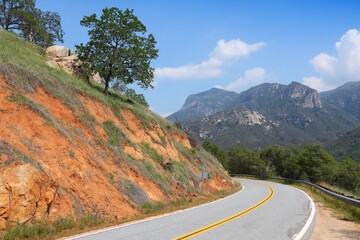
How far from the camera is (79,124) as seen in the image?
21.4m

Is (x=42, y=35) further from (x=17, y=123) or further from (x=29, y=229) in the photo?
(x=29, y=229)

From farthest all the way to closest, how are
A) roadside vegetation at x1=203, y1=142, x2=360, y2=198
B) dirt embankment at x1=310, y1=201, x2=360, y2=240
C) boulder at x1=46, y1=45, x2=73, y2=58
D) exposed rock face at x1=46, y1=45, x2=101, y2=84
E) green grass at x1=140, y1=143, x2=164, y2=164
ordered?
1. roadside vegetation at x1=203, y1=142, x2=360, y2=198
2. boulder at x1=46, y1=45, x2=73, y2=58
3. exposed rock face at x1=46, y1=45, x2=101, y2=84
4. green grass at x1=140, y1=143, x2=164, y2=164
5. dirt embankment at x1=310, y1=201, x2=360, y2=240

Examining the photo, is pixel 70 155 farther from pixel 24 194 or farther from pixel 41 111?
pixel 24 194

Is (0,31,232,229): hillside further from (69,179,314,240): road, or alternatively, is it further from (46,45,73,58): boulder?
(46,45,73,58): boulder

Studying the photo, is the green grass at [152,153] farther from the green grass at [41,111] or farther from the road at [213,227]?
the road at [213,227]

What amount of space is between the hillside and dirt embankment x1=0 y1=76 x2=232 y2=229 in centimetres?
3

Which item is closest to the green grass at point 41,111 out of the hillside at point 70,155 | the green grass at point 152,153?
the hillside at point 70,155

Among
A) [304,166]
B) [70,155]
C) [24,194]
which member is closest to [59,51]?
[70,155]

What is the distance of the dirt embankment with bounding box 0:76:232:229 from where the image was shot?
1288cm

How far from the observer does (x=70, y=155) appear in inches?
682

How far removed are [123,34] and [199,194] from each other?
17.6 metres

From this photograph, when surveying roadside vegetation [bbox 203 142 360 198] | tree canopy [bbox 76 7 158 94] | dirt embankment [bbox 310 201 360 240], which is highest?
tree canopy [bbox 76 7 158 94]

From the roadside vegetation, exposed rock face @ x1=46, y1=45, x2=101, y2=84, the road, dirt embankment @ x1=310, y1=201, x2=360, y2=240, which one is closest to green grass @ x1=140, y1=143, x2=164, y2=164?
the road

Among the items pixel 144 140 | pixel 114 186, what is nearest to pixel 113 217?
pixel 114 186
